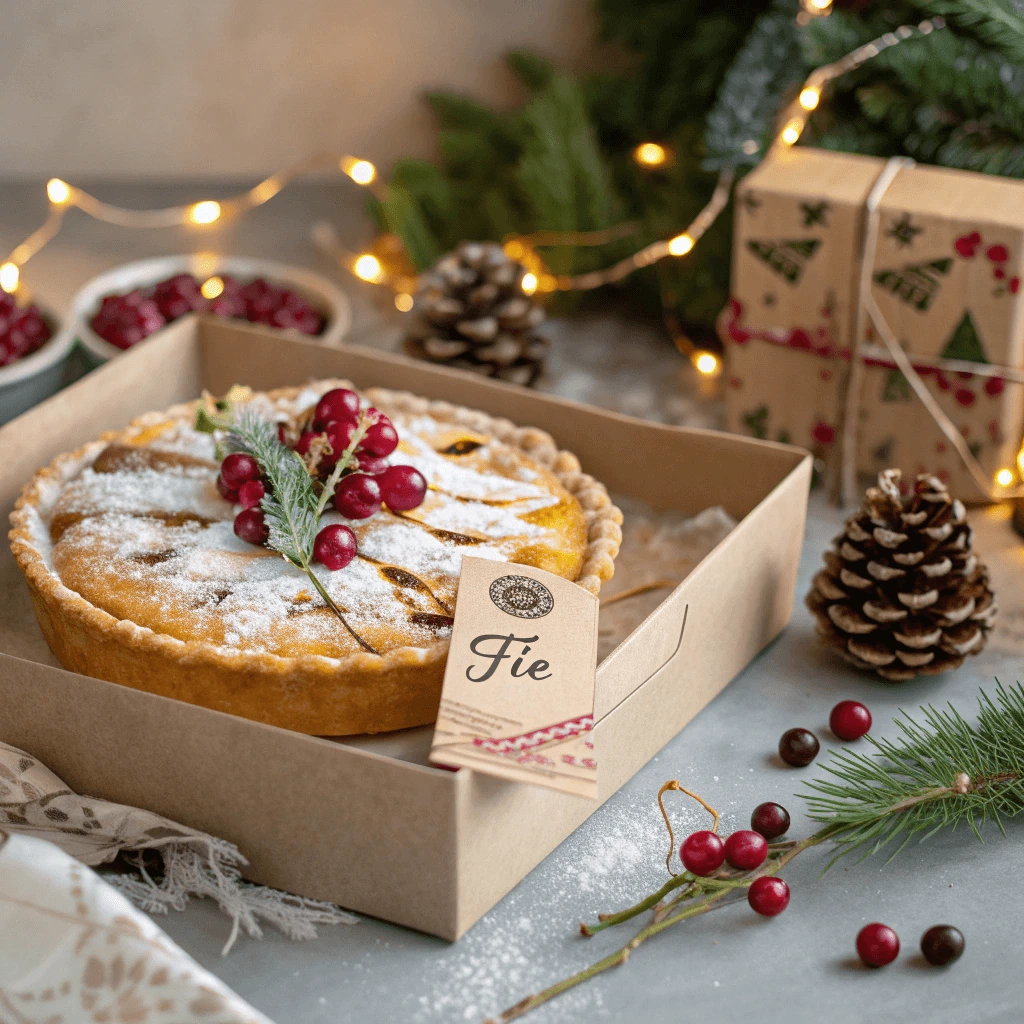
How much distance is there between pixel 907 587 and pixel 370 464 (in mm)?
739

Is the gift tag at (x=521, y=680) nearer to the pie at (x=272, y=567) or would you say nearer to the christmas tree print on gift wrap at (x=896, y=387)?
the pie at (x=272, y=567)

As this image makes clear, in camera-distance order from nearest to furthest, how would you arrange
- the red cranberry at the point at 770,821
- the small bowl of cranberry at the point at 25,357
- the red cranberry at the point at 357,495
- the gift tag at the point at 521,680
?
the gift tag at the point at 521,680, the red cranberry at the point at 770,821, the red cranberry at the point at 357,495, the small bowl of cranberry at the point at 25,357

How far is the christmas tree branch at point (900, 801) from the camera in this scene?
1374 mm

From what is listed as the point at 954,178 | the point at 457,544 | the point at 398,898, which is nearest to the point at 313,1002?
the point at 398,898

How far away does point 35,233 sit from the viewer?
2934mm

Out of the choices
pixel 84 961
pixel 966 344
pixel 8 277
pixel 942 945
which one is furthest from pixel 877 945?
pixel 8 277

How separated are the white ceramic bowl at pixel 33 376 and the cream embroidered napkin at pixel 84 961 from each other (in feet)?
3.71

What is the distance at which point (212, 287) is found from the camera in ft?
8.25

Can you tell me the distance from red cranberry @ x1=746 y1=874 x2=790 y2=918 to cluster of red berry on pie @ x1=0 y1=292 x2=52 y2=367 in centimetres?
158

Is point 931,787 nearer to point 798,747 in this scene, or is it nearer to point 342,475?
point 798,747

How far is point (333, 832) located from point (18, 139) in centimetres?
236

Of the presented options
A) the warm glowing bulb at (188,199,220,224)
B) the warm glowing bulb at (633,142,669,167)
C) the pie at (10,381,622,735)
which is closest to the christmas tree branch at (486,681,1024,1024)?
the pie at (10,381,622,735)

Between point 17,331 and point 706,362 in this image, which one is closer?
point 17,331

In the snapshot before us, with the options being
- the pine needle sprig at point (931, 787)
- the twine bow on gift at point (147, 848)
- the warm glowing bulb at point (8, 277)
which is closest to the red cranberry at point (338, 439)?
the twine bow on gift at point (147, 848)
